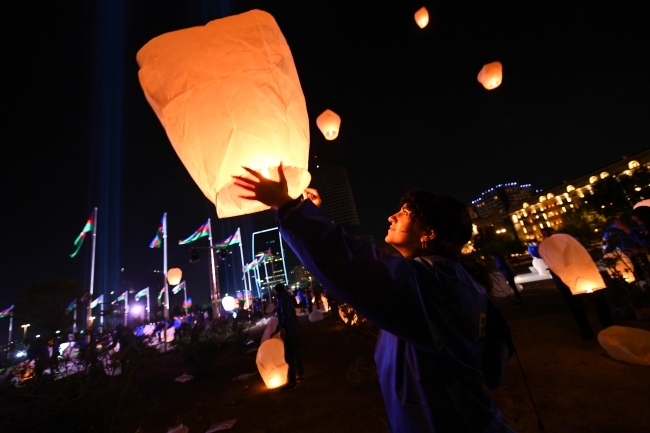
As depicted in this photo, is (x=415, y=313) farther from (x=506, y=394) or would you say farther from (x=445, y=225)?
(x=506, y=394)

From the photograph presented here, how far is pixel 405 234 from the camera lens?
1480mm

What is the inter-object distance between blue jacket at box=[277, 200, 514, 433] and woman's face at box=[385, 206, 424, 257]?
306mm

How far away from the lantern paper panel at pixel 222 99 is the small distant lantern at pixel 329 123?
4412 mm

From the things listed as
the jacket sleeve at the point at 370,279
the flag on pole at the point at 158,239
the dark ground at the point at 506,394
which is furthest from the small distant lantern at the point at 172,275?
the jacket sleeve at the point at 370,279

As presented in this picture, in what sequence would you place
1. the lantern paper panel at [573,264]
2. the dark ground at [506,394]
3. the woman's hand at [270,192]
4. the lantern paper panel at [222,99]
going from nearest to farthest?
the woman's hand at [270,192], the lantern paper panel at [222,99], the dark ground at [506,394], the lantern paper panel at [573,264]

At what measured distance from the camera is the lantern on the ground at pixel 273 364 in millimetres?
5734

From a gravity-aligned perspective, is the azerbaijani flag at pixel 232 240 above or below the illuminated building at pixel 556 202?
below

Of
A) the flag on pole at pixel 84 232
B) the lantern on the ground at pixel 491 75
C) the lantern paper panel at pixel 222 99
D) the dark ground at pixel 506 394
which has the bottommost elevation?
the dark ground at pixel 506 394

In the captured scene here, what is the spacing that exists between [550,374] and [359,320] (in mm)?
2846

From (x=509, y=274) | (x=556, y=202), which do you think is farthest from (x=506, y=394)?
(x=556, y=202)

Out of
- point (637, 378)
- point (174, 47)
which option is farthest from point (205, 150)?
point (637, 378)

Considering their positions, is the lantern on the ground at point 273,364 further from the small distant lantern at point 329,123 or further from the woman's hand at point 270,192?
the woman's hand at point 270,192

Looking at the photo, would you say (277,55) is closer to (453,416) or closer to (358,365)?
(453,416)

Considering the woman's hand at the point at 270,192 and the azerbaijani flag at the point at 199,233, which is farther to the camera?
the azerbaijani flag at the point at 199,233
